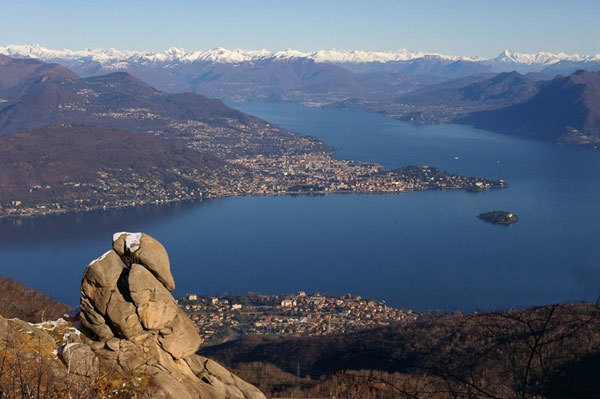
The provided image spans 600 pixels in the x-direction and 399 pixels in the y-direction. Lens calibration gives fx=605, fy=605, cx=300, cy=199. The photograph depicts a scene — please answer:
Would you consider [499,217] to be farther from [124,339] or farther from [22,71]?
[22,71]

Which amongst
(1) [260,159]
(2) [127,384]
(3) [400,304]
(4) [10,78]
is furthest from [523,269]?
(4) [10,78]

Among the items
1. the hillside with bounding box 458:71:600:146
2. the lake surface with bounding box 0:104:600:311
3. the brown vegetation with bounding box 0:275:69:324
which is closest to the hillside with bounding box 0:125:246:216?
the lake surface with bounding box 0:104:600:311

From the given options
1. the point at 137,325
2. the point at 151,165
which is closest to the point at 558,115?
the point at 151,165

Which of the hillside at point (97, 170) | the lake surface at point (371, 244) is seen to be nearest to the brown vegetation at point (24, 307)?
the lake surface at point (371, 244)

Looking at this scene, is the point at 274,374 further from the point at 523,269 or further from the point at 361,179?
the point at 361,179

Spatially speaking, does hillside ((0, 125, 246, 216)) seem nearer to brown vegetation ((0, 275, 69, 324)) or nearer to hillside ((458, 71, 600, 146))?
brown vegetation ((0, 275, 69, 324))
